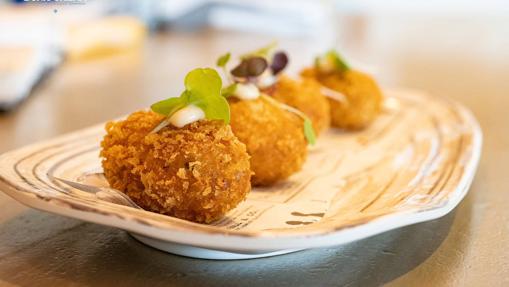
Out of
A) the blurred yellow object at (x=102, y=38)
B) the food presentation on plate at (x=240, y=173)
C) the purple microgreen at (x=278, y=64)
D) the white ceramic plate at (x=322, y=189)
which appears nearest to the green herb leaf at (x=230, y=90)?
the food presentation on plate at (x=240, y=173)

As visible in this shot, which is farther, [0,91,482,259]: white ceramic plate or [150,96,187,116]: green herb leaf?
[150,96,187,116]: green herb leaf

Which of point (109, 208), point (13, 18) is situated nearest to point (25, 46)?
point (13, 18)

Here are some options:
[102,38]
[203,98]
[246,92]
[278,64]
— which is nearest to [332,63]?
[278,64]

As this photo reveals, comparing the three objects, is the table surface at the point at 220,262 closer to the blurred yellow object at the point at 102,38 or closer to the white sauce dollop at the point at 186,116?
the blurred yellow object at the point at 102,38

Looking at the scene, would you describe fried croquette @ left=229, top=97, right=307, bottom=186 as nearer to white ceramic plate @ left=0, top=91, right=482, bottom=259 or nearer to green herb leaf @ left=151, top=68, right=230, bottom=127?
white ceramic plate @ left=0, top=91, right=482, bottom=259

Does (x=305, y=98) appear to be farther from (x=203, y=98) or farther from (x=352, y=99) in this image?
(x=203, y=98)

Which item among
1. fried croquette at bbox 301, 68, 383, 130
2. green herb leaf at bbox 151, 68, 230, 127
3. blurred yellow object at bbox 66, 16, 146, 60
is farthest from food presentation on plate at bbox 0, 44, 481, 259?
blurred yellow object at bbox 66, 16, 146, 60

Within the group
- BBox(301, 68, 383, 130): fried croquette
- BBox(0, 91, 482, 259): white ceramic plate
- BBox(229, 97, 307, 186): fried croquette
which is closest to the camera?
BBox(0, 91, 482, 259): white ceramic plate
